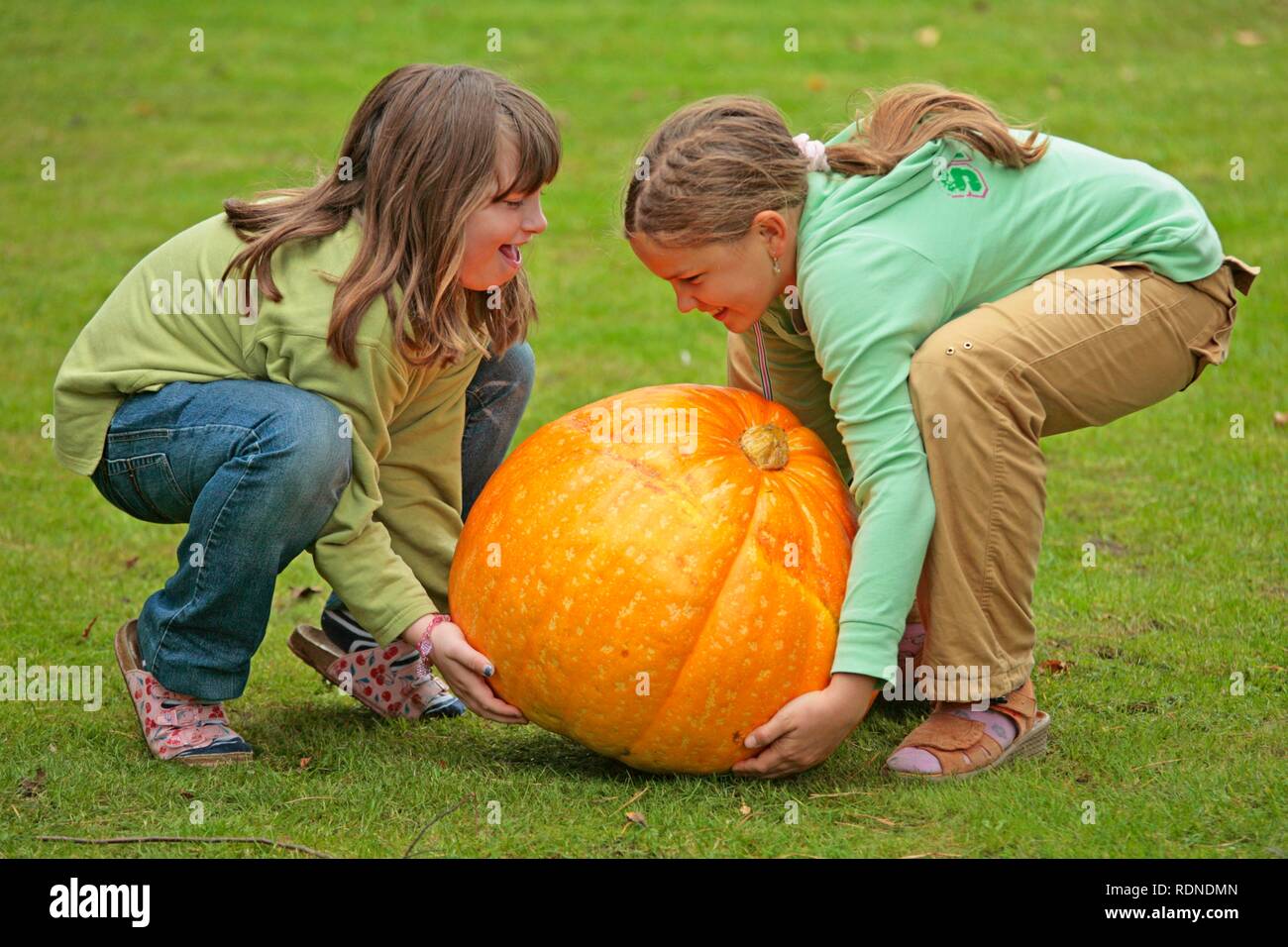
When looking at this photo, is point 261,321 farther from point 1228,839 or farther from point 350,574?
point 1228,839

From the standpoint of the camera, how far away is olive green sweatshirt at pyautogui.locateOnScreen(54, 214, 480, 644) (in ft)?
10.7

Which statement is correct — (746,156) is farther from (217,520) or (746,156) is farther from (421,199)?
(217,520)

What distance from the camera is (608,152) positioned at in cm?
941

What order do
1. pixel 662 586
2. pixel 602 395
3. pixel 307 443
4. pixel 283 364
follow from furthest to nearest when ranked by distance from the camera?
pixel 602 395 → pixel 283 364 → pixel 307 443 → pixel 662 586

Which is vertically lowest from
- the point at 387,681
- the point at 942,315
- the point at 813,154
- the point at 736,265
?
the point at 387,681

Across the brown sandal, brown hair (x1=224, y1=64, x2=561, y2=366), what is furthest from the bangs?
the brown sandal

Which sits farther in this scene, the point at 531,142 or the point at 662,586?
the point at 531,142

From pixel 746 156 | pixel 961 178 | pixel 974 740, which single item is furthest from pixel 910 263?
pixel 974 740

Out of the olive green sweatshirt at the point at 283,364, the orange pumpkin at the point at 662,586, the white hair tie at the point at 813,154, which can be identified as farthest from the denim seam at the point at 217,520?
the white hair tie at the point at 813,154

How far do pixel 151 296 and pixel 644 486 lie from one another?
1.28 meters

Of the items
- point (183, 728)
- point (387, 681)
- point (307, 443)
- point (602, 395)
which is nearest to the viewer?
point (307, 443)

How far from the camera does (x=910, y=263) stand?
3119mm

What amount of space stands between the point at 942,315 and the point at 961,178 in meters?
0.34

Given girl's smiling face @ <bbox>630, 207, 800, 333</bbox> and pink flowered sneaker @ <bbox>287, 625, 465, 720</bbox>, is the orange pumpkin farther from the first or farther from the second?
pink flowered sneaker @ <bbox>287, 625, 465, 720</bbox>
